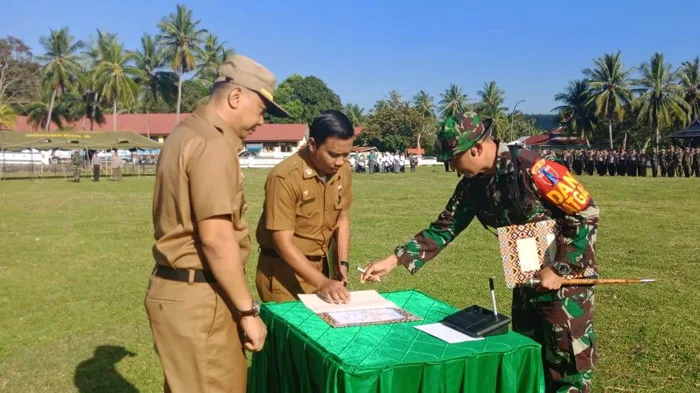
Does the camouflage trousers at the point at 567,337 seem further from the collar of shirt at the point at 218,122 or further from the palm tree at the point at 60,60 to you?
the palm tree at the point at 60,60

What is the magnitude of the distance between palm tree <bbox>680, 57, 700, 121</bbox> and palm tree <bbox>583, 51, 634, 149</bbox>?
5.35m

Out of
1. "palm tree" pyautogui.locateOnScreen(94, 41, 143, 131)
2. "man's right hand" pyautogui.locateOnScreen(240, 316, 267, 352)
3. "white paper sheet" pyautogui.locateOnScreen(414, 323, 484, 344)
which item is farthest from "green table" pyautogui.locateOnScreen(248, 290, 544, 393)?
"palm tree" pyautogui.locateOnScreen(94, 41, 143, 131)

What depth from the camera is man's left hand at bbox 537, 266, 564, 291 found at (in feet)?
9.15

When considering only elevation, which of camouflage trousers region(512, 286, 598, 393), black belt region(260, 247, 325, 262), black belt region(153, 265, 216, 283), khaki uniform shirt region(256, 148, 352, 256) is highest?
khaki uniform shirt region(256, 148, 352, 256)

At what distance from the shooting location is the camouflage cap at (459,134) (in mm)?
2797

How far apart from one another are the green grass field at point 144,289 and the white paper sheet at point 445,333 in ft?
7.55

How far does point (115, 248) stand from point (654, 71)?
2409 inches

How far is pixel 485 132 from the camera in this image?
9.41 feet

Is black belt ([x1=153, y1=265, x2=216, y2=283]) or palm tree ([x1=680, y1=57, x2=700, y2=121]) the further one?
palm tree ([x1=680, y1=57, x2=700, y2=121])

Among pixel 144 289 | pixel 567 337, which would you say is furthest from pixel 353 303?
pixel 144 289

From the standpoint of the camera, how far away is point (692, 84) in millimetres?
60156

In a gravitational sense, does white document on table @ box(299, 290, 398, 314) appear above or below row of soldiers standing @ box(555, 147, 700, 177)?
below

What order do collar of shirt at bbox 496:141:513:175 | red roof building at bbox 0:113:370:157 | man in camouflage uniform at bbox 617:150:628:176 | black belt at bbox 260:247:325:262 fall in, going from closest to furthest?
collar of shirt at bbox 496:141:513:175, black belt at bbox 260:247:325:262, man in camouflage uniform at bbox 617:150:628:176, red roof building at bbox 0:113:370:157

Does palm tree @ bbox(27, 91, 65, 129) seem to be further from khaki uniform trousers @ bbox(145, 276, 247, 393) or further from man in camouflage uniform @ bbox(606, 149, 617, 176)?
khaki uniform trousers @ bbox(145, 276, 247, 393)
